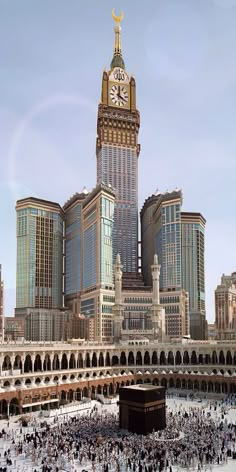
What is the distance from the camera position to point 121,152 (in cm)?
16212

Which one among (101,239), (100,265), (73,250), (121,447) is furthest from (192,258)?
(121,447)

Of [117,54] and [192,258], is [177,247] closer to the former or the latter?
[192,258]

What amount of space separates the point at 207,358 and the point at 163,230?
61513mm

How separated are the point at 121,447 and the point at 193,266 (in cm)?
12613

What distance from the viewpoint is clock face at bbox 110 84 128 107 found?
163 metres

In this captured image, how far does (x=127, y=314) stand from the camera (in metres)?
133

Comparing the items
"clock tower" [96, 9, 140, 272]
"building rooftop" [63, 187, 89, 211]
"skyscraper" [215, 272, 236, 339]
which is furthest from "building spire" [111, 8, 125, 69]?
"skyscraper" [215, 272, 236, 339]

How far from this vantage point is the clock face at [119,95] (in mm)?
163250

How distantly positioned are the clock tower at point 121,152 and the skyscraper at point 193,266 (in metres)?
15.8

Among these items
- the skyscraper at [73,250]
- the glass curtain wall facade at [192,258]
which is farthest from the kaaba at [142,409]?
the glass curtain wall facade at [192,258]

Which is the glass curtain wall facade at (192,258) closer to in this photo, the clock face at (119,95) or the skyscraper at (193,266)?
the skyscraper at (193,266)

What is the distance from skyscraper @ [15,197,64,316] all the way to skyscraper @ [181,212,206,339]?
40625mm

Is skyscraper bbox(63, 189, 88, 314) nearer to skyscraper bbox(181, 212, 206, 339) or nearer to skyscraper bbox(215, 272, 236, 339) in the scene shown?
skyscraper bbox(181, 212, 206, 339)

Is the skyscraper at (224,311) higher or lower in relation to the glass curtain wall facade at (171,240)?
lower
